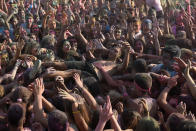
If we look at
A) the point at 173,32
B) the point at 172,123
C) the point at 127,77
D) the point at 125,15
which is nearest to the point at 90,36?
the point at 125,15

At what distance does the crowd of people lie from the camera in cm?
316

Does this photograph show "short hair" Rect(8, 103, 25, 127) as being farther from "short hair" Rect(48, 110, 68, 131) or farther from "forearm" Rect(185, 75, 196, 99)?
"forearm" Rect(185, 75, 196, 99)

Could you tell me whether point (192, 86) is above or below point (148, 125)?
above

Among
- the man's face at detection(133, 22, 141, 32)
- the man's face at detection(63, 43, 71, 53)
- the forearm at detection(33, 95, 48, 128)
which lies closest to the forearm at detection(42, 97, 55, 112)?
the forearm at detection(33, 95, 48, 128)

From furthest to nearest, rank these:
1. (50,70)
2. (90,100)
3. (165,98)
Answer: (50,70), (165,98), (90,100)

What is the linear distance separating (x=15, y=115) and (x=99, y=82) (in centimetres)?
167

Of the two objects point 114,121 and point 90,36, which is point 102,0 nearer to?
point 90,36

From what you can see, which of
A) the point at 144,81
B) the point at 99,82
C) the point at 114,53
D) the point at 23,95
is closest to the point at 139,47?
the point at 114,53

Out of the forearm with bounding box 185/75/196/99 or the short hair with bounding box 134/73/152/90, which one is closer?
the forearm with bounding box 185/75/196/99

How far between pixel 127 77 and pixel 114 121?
4.85ft

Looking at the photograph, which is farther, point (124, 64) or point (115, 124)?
point (124, 64)

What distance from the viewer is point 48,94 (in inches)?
163

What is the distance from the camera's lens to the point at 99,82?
4.49 metres

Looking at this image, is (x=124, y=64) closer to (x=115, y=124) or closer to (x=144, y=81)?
(x=144, y=81)
